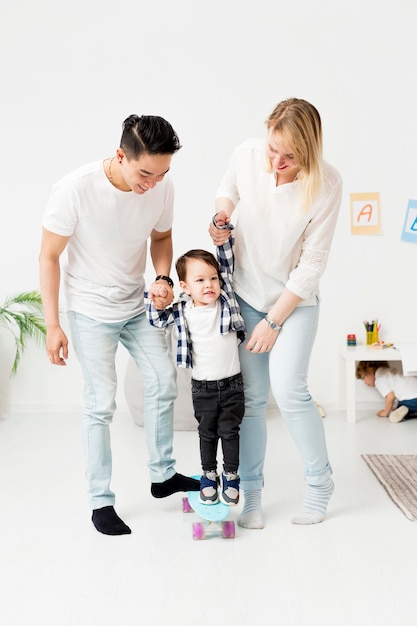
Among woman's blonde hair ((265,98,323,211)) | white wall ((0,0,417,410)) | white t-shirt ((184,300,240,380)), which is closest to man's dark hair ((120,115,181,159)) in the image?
woman's blonde hair ((265,98,323,211))

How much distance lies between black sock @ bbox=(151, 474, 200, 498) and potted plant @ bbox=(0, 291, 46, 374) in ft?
6.13

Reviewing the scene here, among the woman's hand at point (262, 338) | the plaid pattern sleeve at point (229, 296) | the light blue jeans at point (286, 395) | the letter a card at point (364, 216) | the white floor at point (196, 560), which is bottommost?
the white floor at point (196, 560)

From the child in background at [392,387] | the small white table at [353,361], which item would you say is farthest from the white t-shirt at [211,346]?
the child in background at [392,387]

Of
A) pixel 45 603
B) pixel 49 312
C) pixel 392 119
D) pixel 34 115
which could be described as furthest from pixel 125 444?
pixel 392 119

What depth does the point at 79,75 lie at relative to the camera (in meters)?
4.14

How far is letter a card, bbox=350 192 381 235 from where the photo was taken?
4.07m

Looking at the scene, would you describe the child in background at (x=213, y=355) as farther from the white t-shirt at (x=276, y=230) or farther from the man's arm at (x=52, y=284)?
the man's arm at (x=52, y=284)

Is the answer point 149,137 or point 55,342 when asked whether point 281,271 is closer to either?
point 149,137

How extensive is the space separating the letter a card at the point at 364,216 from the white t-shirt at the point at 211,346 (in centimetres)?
197

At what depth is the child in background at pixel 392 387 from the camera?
3.83 meters

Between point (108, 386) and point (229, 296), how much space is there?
48 cm

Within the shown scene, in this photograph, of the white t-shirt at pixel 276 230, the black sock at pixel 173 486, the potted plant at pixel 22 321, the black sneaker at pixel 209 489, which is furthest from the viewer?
Result: the potted plant at pixel 22 321

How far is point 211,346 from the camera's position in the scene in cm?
230

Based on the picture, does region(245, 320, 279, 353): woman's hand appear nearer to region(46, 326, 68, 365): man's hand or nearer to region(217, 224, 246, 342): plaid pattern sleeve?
region(217, 224, 246, 342): plaid pattern sleeve
